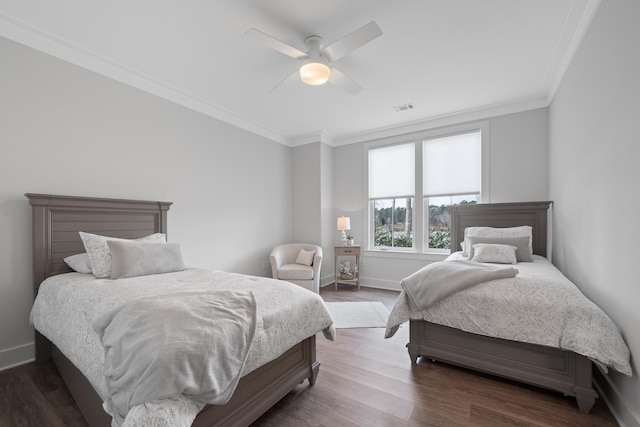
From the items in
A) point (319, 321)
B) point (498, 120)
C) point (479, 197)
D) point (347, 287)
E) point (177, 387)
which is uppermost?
point (498, 120)

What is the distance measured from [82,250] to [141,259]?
0.75 m

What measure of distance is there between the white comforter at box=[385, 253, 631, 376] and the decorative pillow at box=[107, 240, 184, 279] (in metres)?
2.14

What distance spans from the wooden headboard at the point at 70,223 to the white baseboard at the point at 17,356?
1.65ft

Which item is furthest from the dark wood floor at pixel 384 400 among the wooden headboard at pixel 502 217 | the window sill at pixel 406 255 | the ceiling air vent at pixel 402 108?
the ceiling air vent at pixel 402 108

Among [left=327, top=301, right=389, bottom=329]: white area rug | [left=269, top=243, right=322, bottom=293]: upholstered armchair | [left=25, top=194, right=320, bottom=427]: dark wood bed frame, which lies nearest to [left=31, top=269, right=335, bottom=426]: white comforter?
[left=25, top=194, right=320, bottom=427]: dark wood bed frame

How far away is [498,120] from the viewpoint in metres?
4.05

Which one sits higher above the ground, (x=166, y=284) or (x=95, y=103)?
(x=95, y=103)

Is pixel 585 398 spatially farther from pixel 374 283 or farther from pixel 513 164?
pixel 374 283

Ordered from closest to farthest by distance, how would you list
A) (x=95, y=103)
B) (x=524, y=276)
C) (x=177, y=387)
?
1. (x=177, y=387)
2. (x=524, y=276)
3. (x=95, y=103)

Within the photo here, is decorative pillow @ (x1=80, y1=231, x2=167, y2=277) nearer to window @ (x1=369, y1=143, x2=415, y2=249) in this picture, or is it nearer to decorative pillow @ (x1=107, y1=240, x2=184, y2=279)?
decorative pillow @ (x1=107, y1=240, x2=184, y2=279)

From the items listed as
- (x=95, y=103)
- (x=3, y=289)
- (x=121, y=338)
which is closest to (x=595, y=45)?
(x=121, y=338)

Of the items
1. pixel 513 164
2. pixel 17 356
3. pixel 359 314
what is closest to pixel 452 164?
pixel 513 164

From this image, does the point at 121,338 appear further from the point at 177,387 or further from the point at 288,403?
the point at 288,403

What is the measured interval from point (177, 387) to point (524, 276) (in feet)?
8.04
